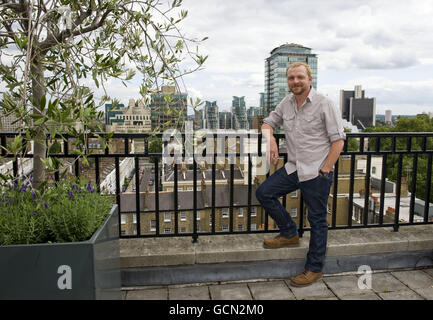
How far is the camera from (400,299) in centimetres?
280

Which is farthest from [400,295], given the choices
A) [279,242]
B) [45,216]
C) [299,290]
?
[45,216]

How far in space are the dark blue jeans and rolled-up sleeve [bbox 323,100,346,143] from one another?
1.22ft

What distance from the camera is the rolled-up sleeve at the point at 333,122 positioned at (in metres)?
2.62

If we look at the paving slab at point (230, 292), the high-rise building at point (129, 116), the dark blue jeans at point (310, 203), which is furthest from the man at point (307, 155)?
the high-rise building at point (129, 116)

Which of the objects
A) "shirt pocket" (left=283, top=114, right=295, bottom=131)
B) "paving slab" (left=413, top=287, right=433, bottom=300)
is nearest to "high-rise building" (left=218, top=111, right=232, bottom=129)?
"shirt pocket" (left=283, top=114, right=295, bottom=131)

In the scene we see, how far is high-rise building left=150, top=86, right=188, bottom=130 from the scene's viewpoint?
2.38 meters

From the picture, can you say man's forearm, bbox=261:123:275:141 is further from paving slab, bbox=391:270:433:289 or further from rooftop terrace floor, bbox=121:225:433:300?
paving slab, bbox=391:270:433:289

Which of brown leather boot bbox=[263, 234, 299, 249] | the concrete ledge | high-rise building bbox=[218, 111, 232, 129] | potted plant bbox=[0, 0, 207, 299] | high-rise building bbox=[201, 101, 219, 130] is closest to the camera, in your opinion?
potted plant bbox=[0, 0, 207, 299]

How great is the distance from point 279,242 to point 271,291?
0.45m

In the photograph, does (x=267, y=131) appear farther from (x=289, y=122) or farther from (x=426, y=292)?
(x=426, y=292)

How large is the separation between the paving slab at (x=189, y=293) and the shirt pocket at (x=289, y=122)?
1.59 m

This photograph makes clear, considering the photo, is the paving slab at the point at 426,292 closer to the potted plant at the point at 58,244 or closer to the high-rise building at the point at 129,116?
the potted plant at the point at 58,244
